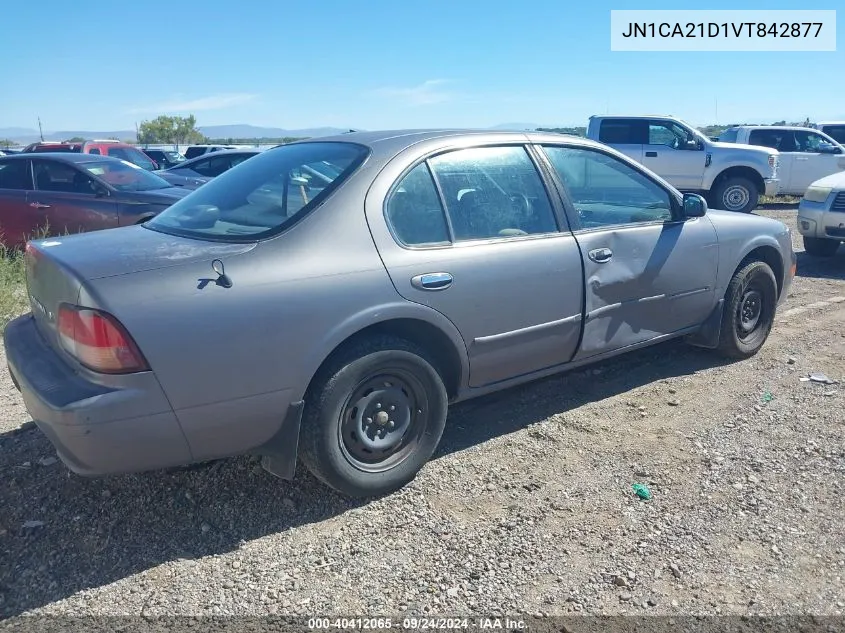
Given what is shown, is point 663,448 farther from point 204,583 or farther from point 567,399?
point 204,583

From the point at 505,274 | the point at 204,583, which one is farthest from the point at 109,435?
the point at 505,274

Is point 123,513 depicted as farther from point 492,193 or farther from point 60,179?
point 60,179

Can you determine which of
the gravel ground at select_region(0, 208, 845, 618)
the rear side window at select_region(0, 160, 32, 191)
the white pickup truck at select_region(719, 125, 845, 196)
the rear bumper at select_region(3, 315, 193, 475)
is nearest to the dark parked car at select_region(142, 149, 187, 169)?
the rear side window at select_region(0, 160, 32, 191)

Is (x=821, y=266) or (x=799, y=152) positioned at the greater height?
(x=799, y=152)

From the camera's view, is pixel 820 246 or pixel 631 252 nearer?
pixel 631 252

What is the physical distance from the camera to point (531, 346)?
3.87 m

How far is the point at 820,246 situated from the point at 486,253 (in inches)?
303

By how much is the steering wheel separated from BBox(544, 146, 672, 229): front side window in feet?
6.18

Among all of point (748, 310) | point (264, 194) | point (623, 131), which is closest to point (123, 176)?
point (264, 194)

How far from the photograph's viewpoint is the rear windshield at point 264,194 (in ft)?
10.9

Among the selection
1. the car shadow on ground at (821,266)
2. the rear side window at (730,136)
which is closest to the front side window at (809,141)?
the rear side window at (730,136)

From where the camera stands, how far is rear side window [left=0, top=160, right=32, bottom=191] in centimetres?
889

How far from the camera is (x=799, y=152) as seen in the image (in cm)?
1619

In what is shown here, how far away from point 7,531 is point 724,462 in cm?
340
